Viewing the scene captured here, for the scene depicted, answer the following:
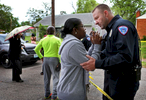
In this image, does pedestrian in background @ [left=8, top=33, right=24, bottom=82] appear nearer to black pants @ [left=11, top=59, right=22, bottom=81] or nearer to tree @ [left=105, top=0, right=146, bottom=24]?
black pants @ [left=11, top=59, right=22, bottom=81]

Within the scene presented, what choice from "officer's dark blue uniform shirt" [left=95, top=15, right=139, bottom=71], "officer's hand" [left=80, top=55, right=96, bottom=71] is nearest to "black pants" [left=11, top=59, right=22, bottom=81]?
"officer's hand" [left=80, top=55, right=96, bottom=71]

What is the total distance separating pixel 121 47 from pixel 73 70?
2.21 ft

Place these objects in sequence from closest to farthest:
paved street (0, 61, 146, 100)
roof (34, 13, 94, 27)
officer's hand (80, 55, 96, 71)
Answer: officer's hand (80, 55, 96, 71) → paved street (0, 61, 146, 100) → roof (34, 13, 94, 27)

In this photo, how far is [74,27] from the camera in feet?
7.17

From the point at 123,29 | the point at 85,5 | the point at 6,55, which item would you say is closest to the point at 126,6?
the point at 85,5

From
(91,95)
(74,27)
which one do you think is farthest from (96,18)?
(91,95)

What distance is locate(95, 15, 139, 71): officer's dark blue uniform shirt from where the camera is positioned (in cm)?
165

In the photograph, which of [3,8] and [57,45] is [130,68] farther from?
[3,8]

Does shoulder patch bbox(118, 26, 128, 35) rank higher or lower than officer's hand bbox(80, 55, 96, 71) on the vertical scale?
higher

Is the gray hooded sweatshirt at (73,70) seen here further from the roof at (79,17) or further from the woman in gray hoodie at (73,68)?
the roof at (79,17)

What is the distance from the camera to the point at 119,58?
1.66 metres

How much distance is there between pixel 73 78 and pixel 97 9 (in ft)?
3.03

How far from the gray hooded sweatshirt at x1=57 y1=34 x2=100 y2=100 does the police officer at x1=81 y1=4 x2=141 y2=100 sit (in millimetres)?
122

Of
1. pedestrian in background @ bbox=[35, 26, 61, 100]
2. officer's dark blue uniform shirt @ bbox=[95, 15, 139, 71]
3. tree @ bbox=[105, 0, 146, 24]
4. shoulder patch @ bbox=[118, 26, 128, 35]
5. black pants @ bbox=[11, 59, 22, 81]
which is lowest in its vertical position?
black pants @ bbox=[11, 59, 22, 81]
